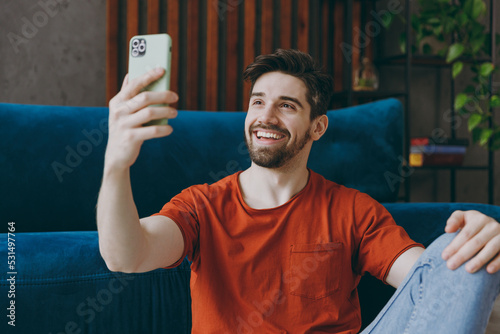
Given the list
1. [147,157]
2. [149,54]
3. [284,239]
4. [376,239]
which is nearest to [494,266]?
[376,239]

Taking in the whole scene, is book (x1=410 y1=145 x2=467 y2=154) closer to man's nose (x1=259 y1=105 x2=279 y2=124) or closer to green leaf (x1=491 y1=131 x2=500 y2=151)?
green leaf (x1=491 y1=131 x2=500 y2=151)

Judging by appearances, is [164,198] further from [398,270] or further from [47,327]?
[398,270]

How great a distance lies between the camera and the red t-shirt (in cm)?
98

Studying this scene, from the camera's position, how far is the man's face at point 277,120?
3.70 feet

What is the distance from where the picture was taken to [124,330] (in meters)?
1.10

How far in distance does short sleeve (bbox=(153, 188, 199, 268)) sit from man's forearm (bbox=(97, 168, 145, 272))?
155mm

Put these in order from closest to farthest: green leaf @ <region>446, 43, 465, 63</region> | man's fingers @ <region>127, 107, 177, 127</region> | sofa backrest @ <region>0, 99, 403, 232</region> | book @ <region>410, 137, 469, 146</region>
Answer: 1. man's fingers @ <region>127, 107, 177, 127</region>
2. sofa backrest @ <region>0, 99, 403, 232</region>
3. green leaf @ <region>446, 43, 465, 63</region>
4. book @ <region>410, 137, 469, 146</region>

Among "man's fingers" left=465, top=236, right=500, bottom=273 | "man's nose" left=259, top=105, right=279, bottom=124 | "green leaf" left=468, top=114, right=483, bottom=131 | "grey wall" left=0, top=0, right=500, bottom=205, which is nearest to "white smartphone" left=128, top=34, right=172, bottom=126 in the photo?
"man's nose" left=259, top=105, right=279, bottom=124

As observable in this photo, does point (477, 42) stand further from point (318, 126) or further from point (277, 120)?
point (277, 120)

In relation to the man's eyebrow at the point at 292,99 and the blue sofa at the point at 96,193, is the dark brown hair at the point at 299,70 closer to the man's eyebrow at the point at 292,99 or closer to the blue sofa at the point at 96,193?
the man's eyebrow at the point at 292,99

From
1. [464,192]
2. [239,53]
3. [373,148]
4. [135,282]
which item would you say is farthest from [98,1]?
[464,192]

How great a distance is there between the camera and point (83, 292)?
1.07 metres

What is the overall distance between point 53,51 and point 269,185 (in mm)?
2049

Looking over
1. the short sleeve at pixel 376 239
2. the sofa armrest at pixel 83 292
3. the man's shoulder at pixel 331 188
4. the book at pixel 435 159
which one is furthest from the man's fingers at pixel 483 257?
the book at pixel 435 159
